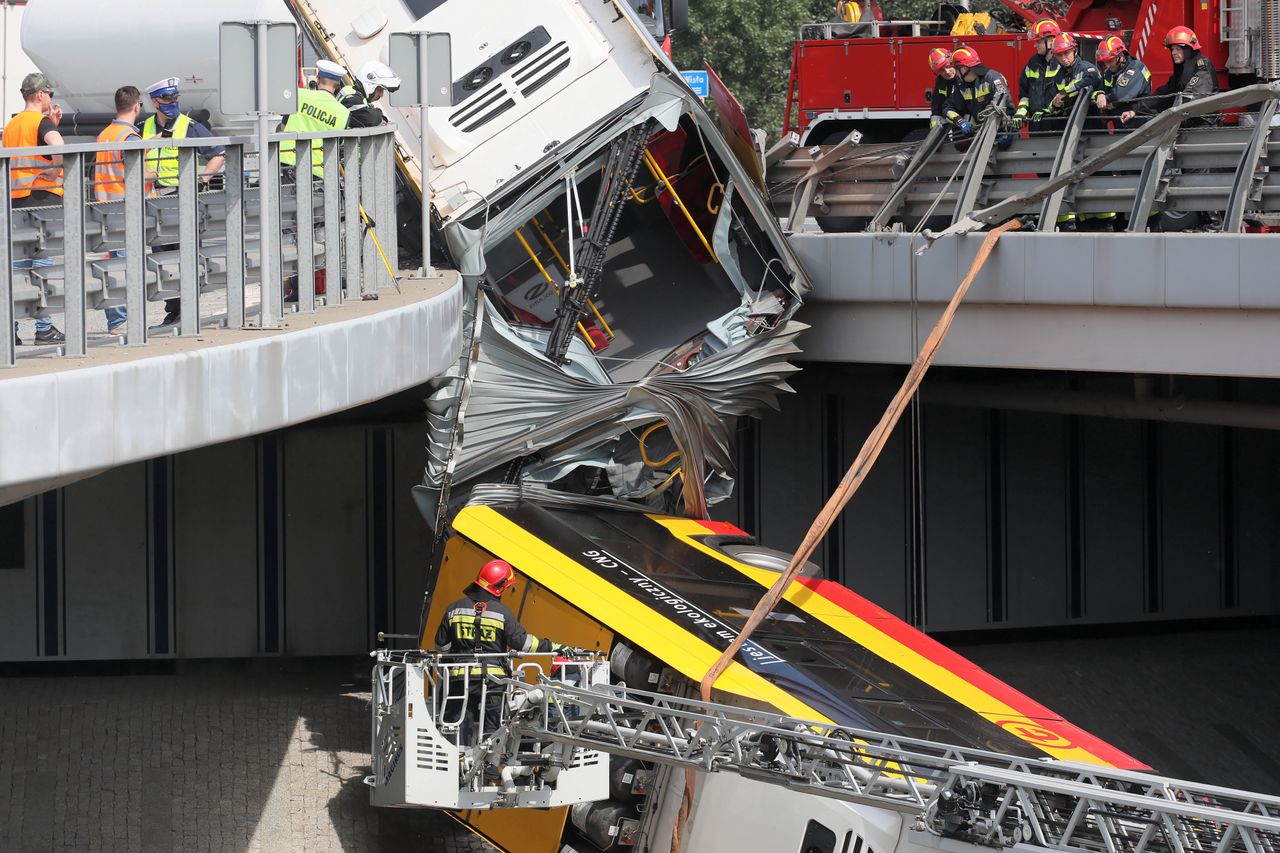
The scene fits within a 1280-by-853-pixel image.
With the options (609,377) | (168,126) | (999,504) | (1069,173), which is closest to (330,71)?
(168,126)

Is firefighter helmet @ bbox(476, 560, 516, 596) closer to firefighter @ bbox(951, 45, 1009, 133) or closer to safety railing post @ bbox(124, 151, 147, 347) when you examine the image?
safety railing post @ bbox(124, 151, 147, 347)

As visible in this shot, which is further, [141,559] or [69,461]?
[141,559]

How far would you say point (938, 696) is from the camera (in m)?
9.63

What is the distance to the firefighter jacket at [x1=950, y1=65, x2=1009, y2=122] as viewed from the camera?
1528 cm

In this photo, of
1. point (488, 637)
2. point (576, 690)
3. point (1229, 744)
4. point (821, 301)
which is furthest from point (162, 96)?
point (1229, 744)

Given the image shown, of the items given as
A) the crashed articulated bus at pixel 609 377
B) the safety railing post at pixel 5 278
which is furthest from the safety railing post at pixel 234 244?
the crashed articulated bus at pixel 609 377

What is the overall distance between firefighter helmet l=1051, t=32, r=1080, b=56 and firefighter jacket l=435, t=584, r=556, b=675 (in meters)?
7.81

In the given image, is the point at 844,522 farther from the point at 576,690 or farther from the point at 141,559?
the point at 576,690

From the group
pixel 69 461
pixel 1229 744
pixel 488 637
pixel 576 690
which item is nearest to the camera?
pixel 69 461

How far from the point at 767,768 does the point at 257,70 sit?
14.4 ft

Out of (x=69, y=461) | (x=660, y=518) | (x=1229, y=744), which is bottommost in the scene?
(x=1229, y=744)

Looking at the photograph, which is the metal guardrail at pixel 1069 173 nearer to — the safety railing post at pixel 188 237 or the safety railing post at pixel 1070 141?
the safety railing post at pixel 1070 141

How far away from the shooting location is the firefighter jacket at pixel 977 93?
50.1ft

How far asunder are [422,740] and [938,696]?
116 inches
